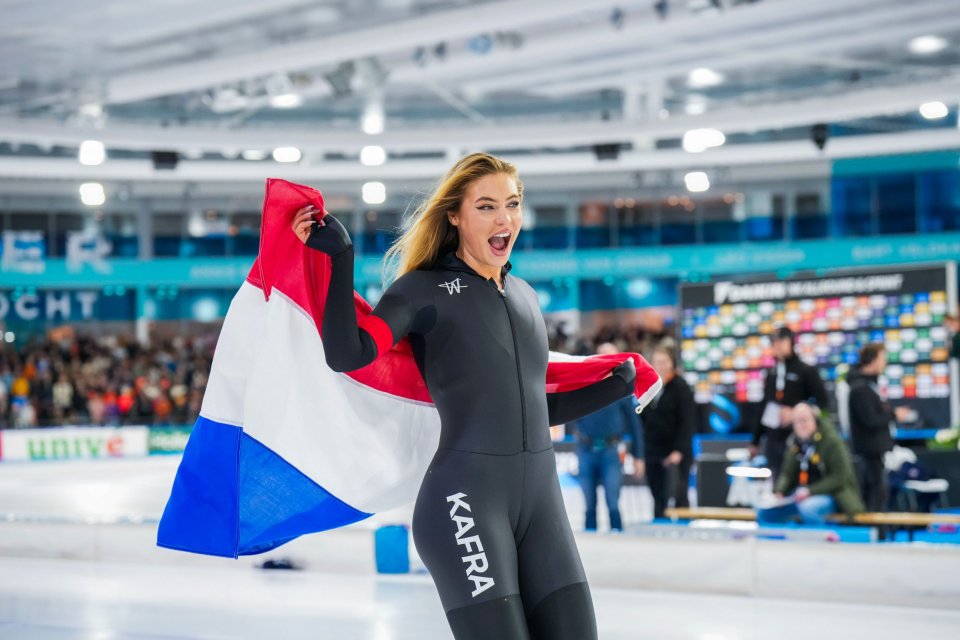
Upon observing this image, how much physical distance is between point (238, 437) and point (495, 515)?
0.81 metres

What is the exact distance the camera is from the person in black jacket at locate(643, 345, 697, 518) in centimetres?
866

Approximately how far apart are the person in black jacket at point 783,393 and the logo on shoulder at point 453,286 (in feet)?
21.1

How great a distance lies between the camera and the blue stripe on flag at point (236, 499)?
2.88m

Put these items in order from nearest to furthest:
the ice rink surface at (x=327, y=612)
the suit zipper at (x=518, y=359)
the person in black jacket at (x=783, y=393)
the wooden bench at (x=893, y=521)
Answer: the suit zipper at (x=518, y=359)
the ice rink surface at (x=327, y=612)
the wooden bench at (x=893, y=521)
the person in black jacket at (x=783, y=393)

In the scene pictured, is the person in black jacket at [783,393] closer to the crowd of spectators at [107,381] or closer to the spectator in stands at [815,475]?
the spectator in stands at [815,475]

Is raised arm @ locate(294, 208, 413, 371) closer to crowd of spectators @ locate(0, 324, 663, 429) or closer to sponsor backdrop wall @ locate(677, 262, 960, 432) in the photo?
sponsor backdrop wall @ locate(677, 262, 960, 432)

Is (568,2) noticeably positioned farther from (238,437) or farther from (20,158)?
(20,158)

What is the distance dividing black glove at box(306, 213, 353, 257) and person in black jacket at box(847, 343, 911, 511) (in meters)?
6.72

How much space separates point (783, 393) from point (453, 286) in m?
6.56

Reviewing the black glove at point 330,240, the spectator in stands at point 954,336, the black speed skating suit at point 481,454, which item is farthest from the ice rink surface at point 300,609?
the spectator in stands at point 954,336

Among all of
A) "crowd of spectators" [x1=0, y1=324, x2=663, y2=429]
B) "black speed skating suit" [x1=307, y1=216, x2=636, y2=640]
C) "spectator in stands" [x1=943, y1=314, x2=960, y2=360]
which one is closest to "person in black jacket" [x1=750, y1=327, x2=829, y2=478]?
"spectator in stands" [x1=943, y1=314, x2=960, y2=360]

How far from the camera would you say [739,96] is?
1811 cm

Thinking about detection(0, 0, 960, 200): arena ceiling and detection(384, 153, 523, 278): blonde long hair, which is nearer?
detection(384, 153, 523, 278): blonde long hair

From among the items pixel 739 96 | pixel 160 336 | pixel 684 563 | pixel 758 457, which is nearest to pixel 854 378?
pixel 758 457
